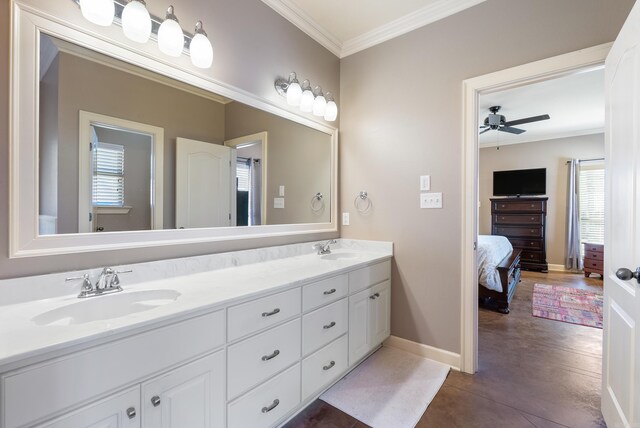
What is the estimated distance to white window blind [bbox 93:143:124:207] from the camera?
1.33m

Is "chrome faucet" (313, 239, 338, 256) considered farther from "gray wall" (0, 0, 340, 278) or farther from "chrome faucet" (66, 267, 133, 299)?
"chrome faucet" (66, 267, 133, 299)

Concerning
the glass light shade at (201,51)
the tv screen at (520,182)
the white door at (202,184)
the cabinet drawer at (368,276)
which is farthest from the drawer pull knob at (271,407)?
the tv screen at (520,182)

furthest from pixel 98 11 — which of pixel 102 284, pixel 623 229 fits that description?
pixel 623 229

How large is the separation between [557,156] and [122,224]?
6914 millimetres

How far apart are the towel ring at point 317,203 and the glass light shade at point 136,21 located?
153 cm

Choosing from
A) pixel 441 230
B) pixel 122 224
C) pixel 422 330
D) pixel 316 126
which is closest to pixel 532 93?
pixel 441 230

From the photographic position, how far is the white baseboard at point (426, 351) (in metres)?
2.14

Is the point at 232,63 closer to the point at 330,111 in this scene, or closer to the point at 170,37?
the point at 170,37

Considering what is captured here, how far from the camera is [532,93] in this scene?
3.57 meters

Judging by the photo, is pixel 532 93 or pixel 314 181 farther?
pixel 532 93

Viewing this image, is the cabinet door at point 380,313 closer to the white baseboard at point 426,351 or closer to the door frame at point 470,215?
the white baseboard at point 426,351

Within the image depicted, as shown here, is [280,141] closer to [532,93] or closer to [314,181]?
[314,181]

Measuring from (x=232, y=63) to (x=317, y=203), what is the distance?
47.8 inches

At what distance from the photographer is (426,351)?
227cm
